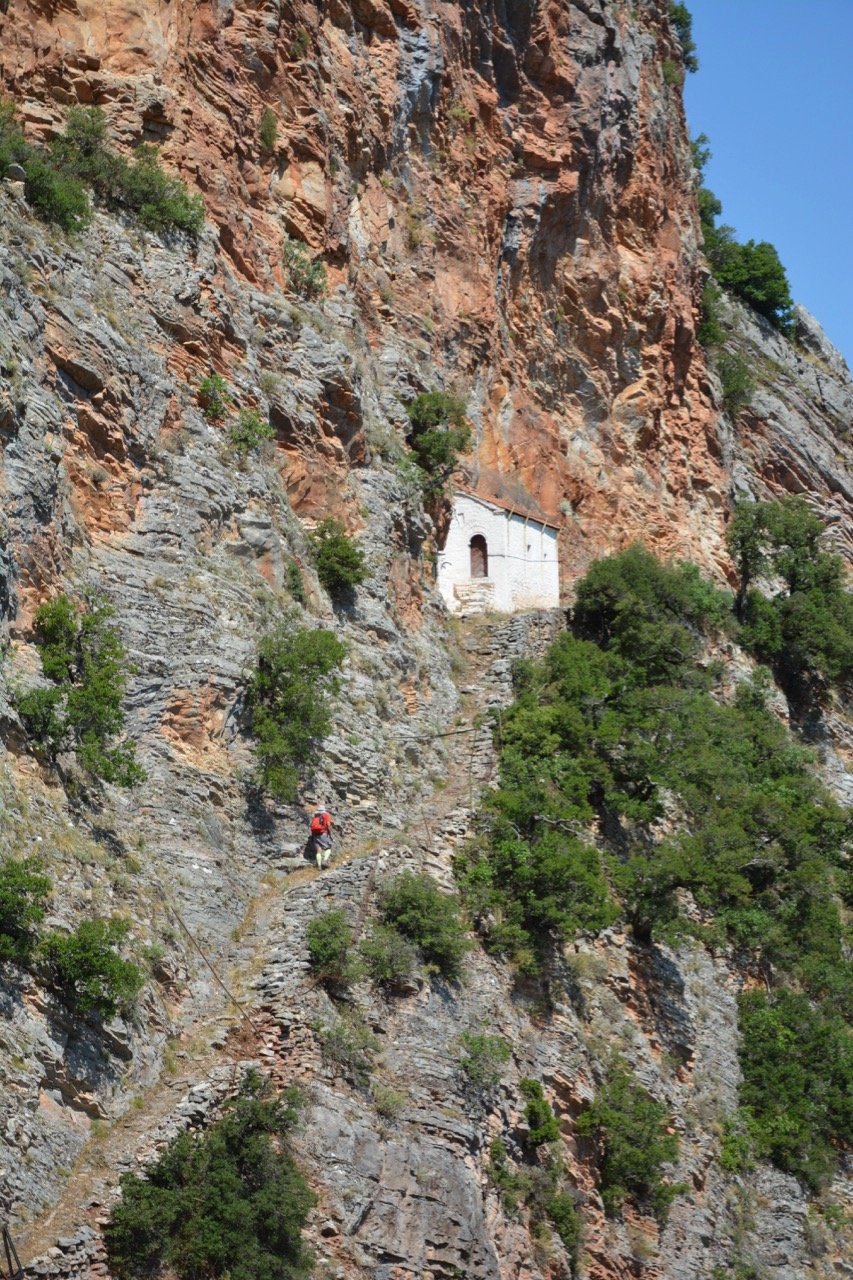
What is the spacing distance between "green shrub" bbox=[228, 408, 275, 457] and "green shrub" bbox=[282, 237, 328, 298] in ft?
12.7

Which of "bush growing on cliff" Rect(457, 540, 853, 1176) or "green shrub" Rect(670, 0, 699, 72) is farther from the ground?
"green shrub" Rect(670, 0, 699, 72)

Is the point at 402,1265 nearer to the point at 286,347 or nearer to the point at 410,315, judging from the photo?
the point at 286,347

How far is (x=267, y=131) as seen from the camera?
29.0 meters

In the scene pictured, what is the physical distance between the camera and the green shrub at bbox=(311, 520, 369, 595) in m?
26.6

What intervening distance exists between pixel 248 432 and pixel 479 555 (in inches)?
348

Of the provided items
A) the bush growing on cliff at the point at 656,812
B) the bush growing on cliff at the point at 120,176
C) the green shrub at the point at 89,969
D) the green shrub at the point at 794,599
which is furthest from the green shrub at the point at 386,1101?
the green shrub at the point at 794,599

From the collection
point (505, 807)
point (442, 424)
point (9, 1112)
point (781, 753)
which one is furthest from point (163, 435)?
point (781, 753)

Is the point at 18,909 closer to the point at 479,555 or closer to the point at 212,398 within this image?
the point at 212,398

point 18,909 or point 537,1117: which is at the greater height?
point 18,909

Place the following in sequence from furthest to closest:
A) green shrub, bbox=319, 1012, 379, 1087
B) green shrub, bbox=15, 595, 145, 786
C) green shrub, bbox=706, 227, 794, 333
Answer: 1. green shrub, bbox=706, 227, 794, 333
2. green shrub, bbox=319, 1012, 379, 1087
3. green shrub, bbox=15, 595, 145, 786

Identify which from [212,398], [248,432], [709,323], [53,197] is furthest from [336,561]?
[709,323]

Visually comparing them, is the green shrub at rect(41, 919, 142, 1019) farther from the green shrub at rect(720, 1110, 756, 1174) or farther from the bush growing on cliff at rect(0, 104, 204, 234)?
the green shrub at rect(720, 1110, 756, 1174)

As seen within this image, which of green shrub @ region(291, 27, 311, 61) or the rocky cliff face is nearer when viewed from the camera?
the rocky cliff face

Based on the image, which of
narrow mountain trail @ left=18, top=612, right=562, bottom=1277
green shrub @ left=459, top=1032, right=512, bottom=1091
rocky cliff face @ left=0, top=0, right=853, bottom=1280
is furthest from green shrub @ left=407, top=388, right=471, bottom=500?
green shrub @ left=459, top=1032, right=512, bottom=1091
